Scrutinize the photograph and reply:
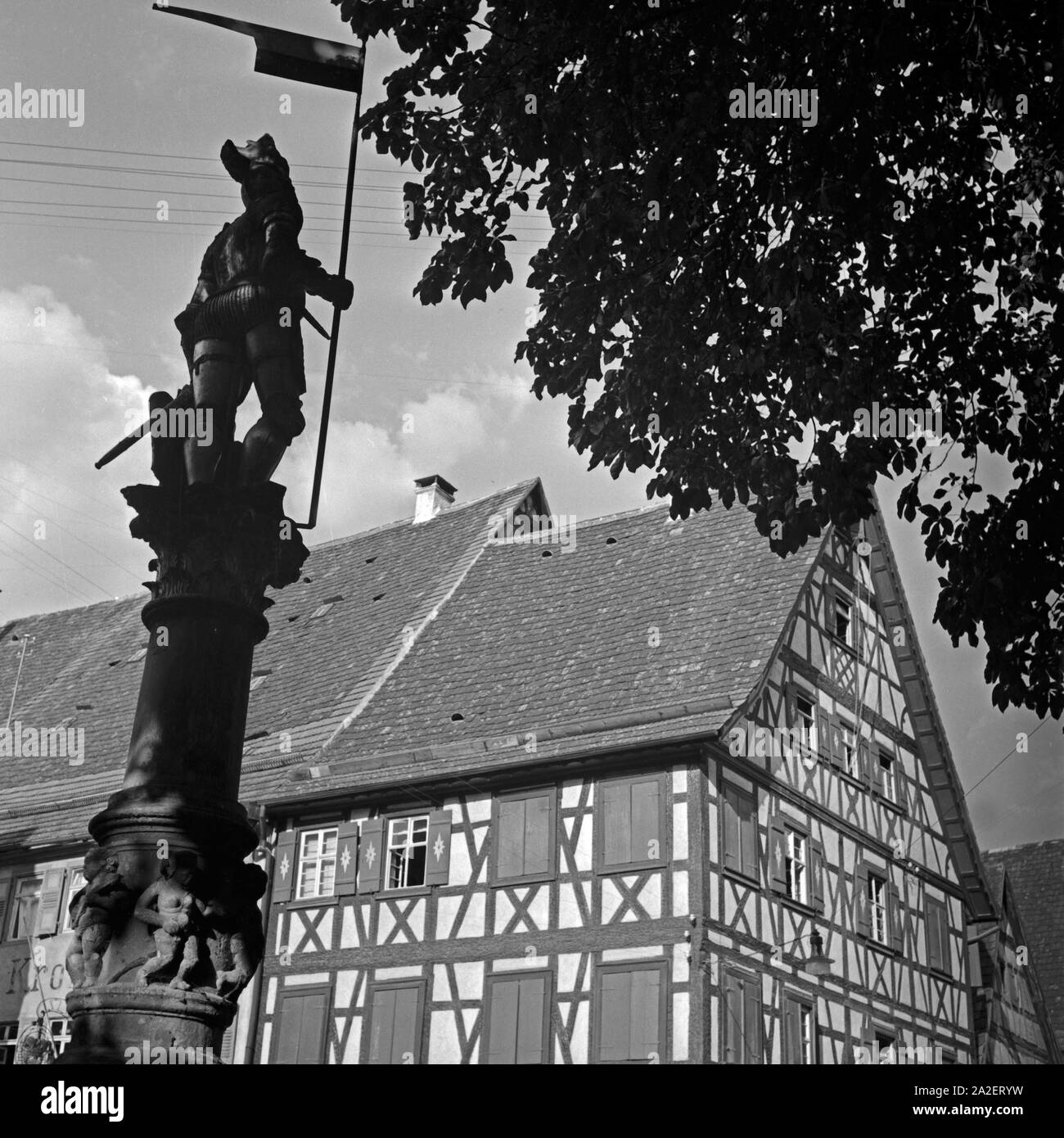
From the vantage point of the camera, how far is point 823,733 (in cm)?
2106

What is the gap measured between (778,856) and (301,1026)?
6.52 metres

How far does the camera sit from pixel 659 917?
56.6 feet

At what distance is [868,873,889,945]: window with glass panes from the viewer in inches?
828

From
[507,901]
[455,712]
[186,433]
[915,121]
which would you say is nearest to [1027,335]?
[915,121]

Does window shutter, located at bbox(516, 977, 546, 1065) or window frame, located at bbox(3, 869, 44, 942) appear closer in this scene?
window shutter, located at bbox(516, 977, 546, 1065)

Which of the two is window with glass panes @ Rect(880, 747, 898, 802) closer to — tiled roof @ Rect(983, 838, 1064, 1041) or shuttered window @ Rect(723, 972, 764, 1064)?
shuttered window @ Rect(723, 972, 764, 1064)

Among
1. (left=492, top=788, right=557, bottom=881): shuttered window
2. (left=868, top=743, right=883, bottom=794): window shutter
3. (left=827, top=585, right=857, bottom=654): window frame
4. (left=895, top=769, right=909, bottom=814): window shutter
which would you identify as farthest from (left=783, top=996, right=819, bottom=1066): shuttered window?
(left=827, top=585, right=857, bottom=654): window frame

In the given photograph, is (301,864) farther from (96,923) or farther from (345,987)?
(96,923)

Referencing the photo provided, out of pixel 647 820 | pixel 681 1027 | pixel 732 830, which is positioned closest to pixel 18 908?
pixel 647 820

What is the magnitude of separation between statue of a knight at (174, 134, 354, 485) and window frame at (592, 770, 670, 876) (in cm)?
1294

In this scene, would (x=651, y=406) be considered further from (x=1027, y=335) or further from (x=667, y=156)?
(x=1027, y=335)

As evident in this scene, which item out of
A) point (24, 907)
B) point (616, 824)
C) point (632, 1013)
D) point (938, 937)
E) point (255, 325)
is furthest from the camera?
point (938, 937)

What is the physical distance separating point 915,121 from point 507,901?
12.4m

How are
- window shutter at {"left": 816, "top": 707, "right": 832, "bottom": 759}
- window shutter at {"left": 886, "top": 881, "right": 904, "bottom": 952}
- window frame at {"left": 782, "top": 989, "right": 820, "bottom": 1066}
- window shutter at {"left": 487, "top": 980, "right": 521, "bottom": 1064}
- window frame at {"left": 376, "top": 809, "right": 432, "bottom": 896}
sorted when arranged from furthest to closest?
1. window shutter at {"left": 886, "top": 881, "right": 904, "bottom": 952}
2. window shutter at {"left": 816, "top": 707, "right": 832, "bottom": 759}
3. window frame at {"left": 376, "top": 809, "right": 432, "bottom": 896}
4. window frame at {"left": 782, "top": 989, "right": 820, "bottom": 1066}
5. window shutter at {"left": 487, "top": 980, "right": 521, "bottom": 1064}
